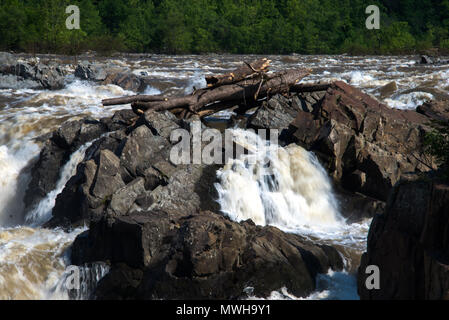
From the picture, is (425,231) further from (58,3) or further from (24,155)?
(58,3)

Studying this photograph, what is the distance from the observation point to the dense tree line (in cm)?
4781

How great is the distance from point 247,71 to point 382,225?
9051mm

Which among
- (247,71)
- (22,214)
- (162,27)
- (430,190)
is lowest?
(22,214)

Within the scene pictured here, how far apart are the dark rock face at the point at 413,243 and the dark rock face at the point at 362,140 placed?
5.15 meters

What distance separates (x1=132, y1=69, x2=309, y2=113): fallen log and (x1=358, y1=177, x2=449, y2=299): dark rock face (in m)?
8.14

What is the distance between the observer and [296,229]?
1241cm

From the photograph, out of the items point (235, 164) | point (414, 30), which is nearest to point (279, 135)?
point (235, 164)

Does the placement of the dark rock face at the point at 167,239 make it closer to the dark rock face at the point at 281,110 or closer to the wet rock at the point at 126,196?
the wet rock at the point at 126,196

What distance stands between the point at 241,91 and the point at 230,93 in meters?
0.33

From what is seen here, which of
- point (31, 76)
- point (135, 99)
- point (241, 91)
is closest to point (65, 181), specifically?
point (135, 99)

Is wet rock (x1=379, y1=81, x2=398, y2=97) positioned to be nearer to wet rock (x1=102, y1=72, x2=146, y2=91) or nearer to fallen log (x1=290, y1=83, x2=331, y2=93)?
fallen log (x1=290, y1=83, x2=331, y2=93)

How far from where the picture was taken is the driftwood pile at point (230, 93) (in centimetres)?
1545

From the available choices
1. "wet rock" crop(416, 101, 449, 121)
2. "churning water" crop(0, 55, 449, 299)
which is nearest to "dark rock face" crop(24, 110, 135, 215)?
"churning water" crop(0, 55, 449, 299)

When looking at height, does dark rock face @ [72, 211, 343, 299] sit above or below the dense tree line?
below
